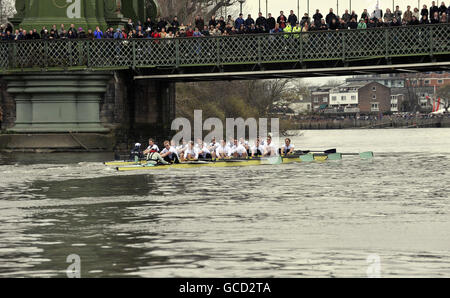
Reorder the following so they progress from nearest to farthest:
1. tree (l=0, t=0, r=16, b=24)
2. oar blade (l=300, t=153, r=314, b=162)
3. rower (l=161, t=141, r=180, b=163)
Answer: rower (l=161, t=141, r=180, b=163) < oar blade (l=300, t=153, r=314, b=162) < tree (l=0, t=0, r=16, b=24)

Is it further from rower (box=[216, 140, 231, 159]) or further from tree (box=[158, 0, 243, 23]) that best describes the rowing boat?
tree (box=[158, 0, 243, 23])

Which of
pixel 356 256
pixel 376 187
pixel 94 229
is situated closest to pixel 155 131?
pixel 376 187

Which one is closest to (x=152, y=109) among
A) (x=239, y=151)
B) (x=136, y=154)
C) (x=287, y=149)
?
(x=287, y=149)

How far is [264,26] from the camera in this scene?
46.7 metres

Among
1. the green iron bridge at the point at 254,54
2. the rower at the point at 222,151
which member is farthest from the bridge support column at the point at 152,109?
the rower at the point at 222,151

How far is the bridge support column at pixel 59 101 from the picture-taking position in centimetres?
4597

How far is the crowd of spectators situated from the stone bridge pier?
6.26 feet

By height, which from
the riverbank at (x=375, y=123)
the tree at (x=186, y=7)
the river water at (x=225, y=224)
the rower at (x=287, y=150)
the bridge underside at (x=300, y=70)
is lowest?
the river water at (x=225, y=224)

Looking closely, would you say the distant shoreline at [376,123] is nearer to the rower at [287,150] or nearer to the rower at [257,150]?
the rower at [287,150]

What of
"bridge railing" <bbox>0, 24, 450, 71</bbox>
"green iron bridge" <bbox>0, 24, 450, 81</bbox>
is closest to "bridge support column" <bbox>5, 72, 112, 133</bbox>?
"green iron bridge" <bbox>0, 24, 450, 81</bbox>

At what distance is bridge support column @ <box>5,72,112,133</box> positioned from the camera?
4597cm

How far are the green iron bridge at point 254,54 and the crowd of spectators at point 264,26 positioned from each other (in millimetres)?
406

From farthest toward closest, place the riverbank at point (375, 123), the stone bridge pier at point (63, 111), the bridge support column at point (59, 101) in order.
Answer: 1. the riverbank at point (375, 123)
2. the bridge support column at point (59, 101)
3. the stone bridge pier at point (63, 111)
